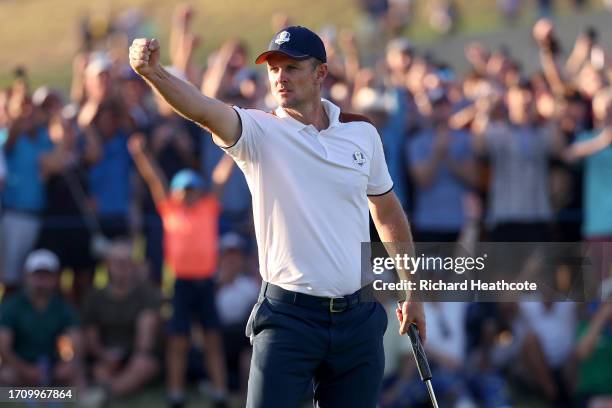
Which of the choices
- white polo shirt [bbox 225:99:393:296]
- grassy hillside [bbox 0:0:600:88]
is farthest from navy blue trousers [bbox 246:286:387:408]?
grassy hillside [bbox 0:0:600:88]

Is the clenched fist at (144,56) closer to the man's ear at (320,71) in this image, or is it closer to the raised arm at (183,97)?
the raised arm at (183,97)

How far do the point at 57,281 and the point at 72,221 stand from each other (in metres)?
0.59

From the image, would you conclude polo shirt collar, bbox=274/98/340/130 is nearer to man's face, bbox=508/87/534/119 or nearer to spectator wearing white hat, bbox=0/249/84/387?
spectator wearing white hat, bbox=0/249/84/387

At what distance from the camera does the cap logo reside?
6125 mm

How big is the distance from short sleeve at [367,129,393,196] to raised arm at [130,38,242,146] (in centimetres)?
79

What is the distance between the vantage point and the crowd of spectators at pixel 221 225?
1081 centimetres

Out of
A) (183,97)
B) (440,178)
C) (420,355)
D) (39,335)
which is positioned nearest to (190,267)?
(39,335)

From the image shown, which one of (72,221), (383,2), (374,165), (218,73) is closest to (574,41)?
(383,2)

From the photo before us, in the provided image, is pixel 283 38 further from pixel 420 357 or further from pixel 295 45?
pixel 420 357

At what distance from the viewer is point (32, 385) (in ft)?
34.3

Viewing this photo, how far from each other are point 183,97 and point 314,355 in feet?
4.42

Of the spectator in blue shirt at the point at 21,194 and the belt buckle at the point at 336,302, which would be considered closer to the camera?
the belt buckle at the point at 336,302

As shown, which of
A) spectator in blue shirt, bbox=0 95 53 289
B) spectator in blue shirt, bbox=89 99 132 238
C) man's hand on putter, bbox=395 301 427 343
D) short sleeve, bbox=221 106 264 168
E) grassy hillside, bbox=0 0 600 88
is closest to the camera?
short sleeve, bbox=221 106 264 168

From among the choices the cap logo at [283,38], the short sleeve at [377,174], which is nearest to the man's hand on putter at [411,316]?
the short sleeve at [377,174]
